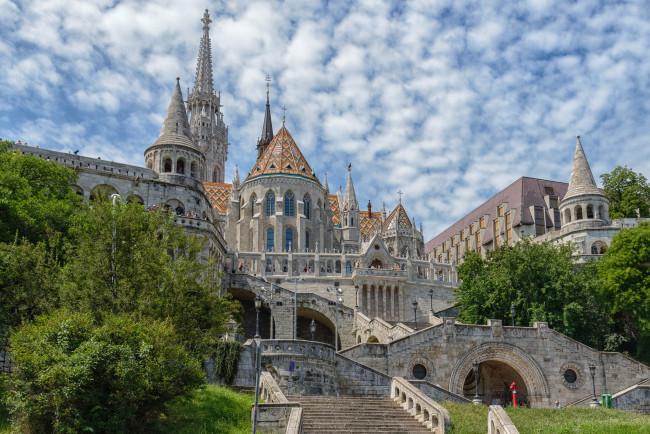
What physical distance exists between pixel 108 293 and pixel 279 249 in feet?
122

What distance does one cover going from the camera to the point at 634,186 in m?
62.8

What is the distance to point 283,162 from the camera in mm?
65000

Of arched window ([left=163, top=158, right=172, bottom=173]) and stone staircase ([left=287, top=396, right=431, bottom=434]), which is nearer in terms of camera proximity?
stone staircase ([left=287, top=396, right=431, bottom=434])

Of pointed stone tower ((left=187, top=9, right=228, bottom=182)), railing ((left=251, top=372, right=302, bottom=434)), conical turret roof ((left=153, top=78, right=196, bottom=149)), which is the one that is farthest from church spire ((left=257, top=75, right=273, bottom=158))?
railing ((left=251, top=372, right=302, bottom=434))

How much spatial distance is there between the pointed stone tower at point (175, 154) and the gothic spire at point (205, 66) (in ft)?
178

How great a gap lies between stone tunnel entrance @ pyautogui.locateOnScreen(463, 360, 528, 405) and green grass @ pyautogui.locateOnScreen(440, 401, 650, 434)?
31.2ft

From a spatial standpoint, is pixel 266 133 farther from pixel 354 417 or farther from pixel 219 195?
pixel 354 417

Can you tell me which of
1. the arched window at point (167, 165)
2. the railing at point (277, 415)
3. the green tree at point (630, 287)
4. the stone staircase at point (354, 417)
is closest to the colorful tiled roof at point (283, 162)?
the arched window at point (167, 165)

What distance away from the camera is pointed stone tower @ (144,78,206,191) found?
47.6m

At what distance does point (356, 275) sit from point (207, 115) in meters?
58.5

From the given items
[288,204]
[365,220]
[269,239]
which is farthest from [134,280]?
[365,220]

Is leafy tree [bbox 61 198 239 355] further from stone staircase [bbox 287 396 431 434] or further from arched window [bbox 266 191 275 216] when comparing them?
arched window [bbox 266 191 275 216]

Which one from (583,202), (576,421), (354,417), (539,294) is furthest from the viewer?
(583,202)

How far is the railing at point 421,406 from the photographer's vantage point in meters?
22.2
